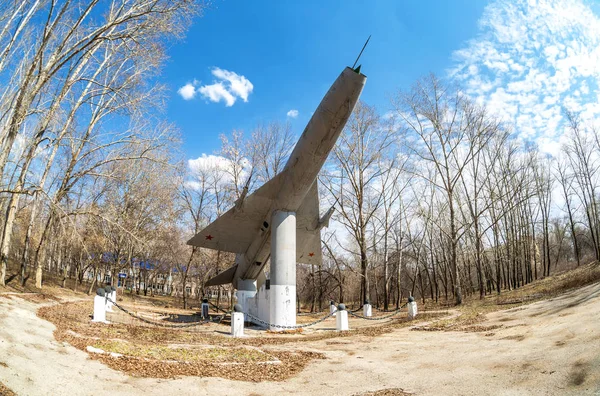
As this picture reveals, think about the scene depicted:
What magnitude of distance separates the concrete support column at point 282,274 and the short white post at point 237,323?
1.96 meters

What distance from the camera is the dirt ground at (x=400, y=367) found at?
451 centimetres

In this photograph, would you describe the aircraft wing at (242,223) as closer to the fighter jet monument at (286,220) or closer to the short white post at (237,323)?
the fighter jet monument at (286,220)

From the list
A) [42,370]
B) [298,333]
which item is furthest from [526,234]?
[42,370]

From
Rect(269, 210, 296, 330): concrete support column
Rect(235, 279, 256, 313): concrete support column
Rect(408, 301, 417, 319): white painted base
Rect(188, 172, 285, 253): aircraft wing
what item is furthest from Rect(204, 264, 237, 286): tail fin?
Rect(408, 301, 417, 319): white painted base

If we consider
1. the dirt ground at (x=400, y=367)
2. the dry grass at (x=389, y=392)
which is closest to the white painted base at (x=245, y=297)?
the dirt ground at (x=400, y=367)

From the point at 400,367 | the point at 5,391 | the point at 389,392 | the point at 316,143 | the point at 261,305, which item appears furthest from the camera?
the point at 261,305

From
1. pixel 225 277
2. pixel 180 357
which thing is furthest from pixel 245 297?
pixel 180 357

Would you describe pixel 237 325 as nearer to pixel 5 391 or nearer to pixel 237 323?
pixel 237 323

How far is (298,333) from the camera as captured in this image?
1276cm

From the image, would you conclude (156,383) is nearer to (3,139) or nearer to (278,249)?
(278,249)

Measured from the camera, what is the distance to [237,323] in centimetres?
1123

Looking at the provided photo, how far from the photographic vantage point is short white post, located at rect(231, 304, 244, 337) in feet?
36.4

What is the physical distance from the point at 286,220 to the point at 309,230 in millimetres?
3098

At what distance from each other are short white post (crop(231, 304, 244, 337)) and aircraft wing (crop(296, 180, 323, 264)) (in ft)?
18.5
